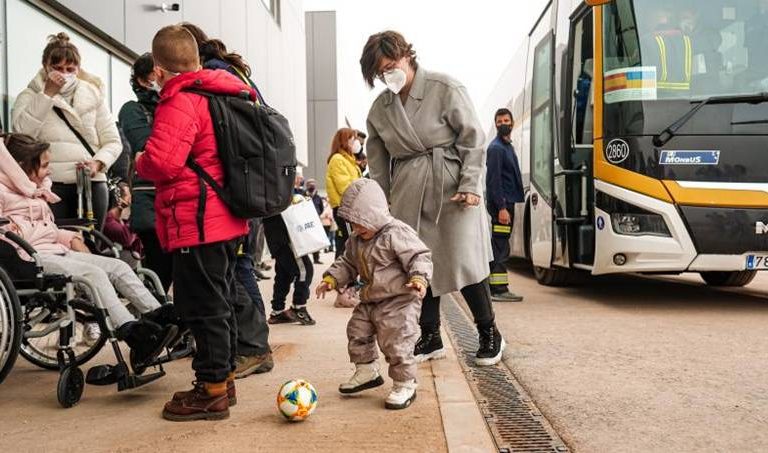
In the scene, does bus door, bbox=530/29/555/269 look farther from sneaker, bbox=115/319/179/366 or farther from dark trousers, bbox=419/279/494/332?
sneaker, bbox=115/319/179/366

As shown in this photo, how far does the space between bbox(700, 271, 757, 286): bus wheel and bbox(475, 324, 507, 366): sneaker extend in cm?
537

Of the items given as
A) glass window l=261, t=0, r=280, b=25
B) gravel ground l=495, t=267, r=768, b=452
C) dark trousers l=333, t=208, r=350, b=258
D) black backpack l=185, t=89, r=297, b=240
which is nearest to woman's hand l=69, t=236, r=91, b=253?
black backpack l=185, t=89, r=297, b=240

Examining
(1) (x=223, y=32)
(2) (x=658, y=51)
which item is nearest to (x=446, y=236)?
(2) (x=658, y=51)

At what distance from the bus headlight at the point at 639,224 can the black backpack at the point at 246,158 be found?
4.19m

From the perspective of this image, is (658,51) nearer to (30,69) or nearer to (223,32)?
(30,69)

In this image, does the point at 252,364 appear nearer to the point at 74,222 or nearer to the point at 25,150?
the point at 74,222

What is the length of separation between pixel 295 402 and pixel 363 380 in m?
0.54

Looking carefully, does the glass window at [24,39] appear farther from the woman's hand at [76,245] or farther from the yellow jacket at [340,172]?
the woman's hand at [76,245]

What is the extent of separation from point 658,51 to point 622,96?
1.61ft

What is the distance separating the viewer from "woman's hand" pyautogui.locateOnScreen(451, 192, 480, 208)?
4.44m

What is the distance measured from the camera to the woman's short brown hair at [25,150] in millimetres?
4422

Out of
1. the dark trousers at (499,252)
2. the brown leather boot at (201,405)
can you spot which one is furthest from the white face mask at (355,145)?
the brown leather boot at (201,405)

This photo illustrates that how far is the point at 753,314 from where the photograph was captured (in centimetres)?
673

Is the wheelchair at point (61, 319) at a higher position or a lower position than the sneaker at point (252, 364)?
higher
